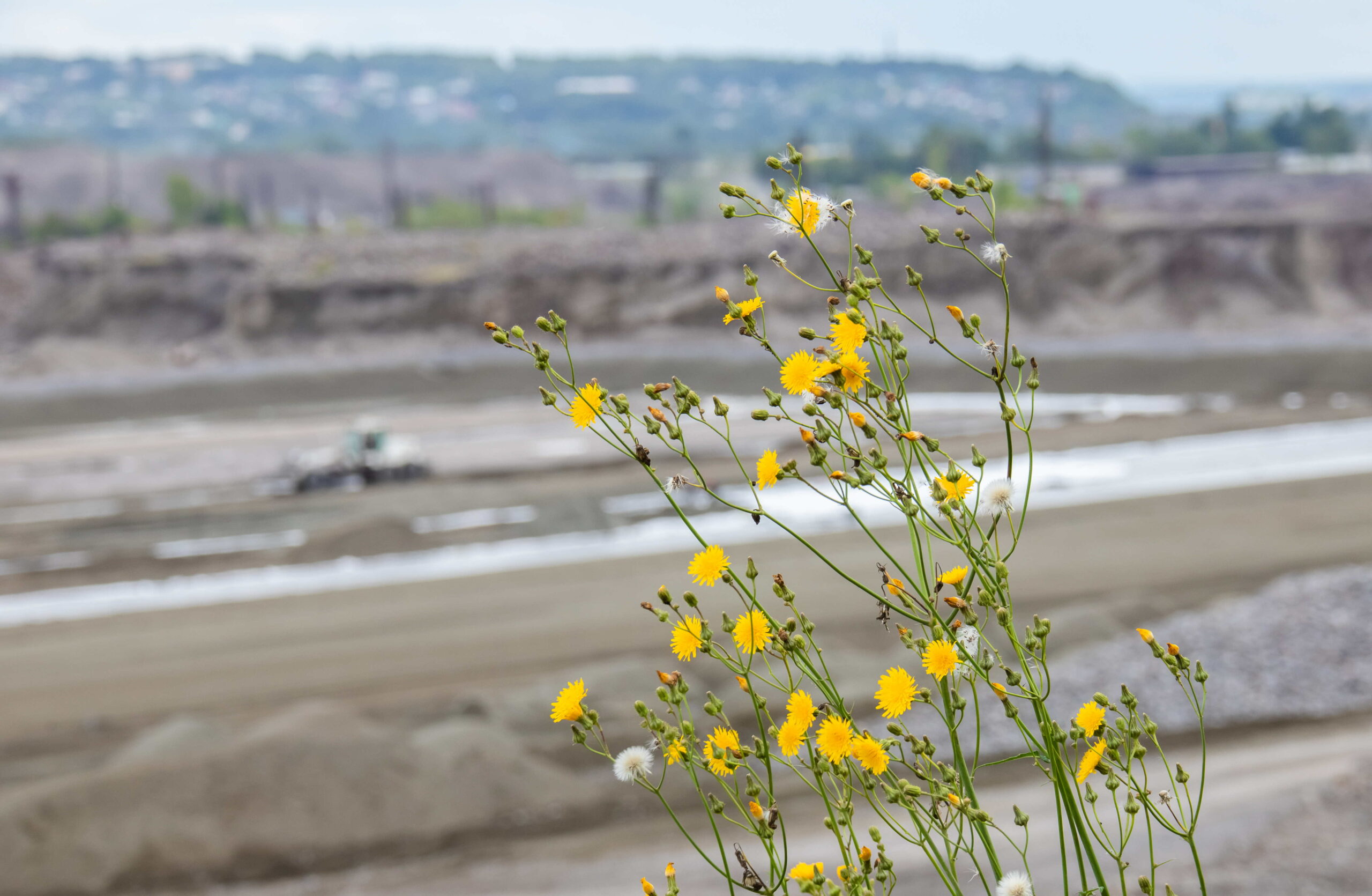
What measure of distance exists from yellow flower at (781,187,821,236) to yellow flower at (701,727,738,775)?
0.66m

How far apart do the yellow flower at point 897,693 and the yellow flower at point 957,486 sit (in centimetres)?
24

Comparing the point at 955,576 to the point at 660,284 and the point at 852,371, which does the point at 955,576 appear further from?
the point at 660,284

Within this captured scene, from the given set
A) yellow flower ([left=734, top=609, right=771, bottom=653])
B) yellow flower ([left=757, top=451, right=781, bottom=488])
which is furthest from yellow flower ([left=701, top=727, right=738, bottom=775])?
Result: yellow flower ([left=757, top=451, right=781, bottom=488])

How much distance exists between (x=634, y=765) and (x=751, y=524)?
1926 centimetres

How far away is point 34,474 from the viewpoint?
25203mm

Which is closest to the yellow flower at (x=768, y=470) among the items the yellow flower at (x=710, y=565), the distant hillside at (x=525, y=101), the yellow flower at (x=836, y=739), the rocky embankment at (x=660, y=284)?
the yellow flower at (x=710, y=565)

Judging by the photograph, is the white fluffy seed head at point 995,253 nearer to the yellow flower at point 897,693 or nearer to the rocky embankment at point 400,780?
the yellow flower at point 897,693

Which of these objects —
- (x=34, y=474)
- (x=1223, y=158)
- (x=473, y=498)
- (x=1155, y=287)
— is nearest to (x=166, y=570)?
(x=473, y=498)

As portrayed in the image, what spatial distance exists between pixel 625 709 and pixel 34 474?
19.0m

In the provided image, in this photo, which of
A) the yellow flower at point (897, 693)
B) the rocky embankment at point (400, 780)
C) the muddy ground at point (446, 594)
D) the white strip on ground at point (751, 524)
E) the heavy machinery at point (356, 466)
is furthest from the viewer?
the heavy machinery at point (356, 466)

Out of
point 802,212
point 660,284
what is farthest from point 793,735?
point 660,284

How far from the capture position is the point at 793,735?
58.6 inches

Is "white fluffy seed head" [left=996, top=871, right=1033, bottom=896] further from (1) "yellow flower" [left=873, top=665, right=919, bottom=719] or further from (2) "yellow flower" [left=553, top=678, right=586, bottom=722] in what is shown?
(2) "yellow flower" [left=553, top=678, right=586, bottom=722]

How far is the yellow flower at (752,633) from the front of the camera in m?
1.56
